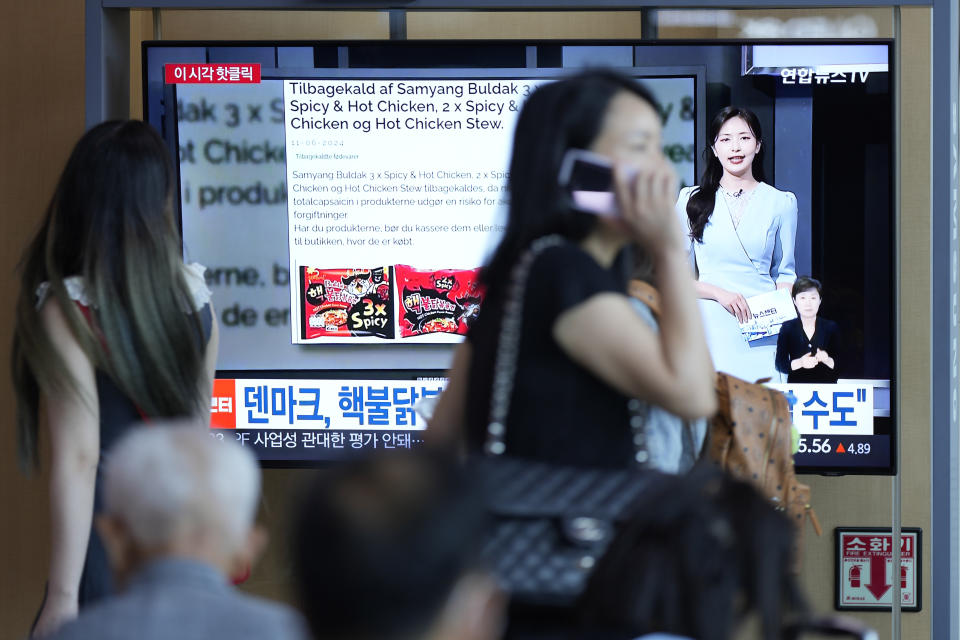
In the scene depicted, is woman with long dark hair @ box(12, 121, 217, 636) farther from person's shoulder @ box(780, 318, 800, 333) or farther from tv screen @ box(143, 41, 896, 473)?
person's shoulder @ box(780, 318, 800, 333)

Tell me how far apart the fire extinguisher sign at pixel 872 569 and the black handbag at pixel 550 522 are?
2651 millimetres

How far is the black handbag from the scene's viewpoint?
5.28 ft

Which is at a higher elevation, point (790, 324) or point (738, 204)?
point (738, 204)

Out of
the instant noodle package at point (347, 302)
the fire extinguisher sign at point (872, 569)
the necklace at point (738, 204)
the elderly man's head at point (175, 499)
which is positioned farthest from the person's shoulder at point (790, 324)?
the elderly man's head at point (175, 499)

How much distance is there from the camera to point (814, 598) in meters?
4.09

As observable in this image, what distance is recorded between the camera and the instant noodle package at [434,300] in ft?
12.3

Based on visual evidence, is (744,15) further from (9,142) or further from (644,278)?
(9,142)

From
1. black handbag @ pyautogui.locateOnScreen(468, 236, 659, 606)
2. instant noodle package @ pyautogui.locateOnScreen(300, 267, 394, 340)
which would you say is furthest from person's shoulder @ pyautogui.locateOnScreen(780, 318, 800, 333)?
black handbag @ pyautogui.locateOnScreen(468, 236, 659, 606)

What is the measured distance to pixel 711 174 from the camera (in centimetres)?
372

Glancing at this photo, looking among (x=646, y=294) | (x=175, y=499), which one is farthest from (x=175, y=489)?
(x=646, y=294)

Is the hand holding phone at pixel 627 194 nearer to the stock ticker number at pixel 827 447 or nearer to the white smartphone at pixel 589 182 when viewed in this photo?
the white smartphone at pixel 589 182

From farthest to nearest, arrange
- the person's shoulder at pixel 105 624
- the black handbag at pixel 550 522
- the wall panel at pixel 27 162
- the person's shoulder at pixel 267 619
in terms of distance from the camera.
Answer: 1. the wall panel at pixel 27 162
2. the black handbag at pixel 550 522
3. the person's shoulder at pixel 267 619
4. the person's shoulder at pixel 105 624

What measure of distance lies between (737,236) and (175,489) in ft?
8.39
